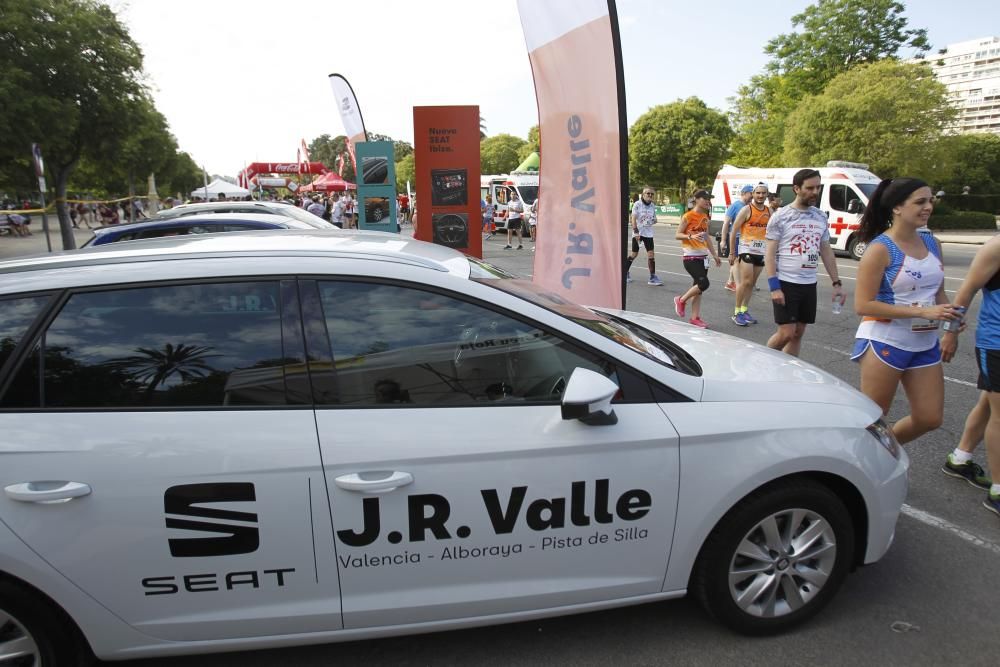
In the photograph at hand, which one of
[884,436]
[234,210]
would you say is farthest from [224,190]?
[884,436]

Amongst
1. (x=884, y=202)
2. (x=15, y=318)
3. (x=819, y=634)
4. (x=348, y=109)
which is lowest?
(x=819, y=634)

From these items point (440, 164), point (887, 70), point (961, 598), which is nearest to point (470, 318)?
point (961, 598)

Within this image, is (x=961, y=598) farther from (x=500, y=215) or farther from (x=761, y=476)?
(x=500, y=215)

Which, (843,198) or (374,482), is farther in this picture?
(843,198)

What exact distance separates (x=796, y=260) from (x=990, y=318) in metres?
2.07

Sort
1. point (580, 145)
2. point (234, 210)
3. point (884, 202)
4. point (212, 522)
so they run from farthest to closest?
point (234, 210), point (580, 145), point (884, 202), point (212, 522)

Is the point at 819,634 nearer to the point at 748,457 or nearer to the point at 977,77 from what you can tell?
the point at 748,457

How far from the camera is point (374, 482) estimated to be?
1946mm

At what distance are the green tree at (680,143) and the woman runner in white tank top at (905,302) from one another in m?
42.1

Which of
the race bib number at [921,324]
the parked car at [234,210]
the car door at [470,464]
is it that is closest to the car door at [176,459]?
the car door at [470,464]

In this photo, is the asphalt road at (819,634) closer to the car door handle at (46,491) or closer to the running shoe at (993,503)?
the running shoe at (993,503)

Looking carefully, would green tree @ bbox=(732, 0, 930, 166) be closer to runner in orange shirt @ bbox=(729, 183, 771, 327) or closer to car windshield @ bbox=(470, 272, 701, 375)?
runner in orange shirt @ bbox=(729, 183, 771, 327)

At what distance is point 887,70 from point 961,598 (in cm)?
3185

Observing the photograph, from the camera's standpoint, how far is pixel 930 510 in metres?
3.37
